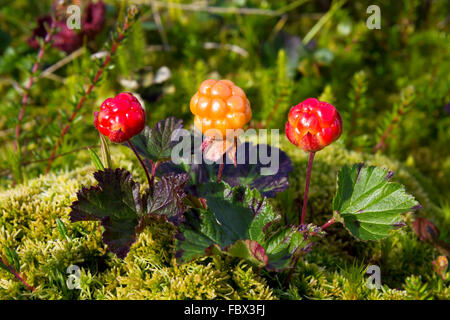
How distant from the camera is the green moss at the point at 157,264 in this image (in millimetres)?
1235

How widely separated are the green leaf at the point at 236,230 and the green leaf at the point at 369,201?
6.9 inches

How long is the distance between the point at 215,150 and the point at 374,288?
0.68 m

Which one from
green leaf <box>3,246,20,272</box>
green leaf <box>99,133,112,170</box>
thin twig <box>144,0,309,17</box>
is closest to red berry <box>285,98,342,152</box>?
green leaf <box>99,133,112,170</box>

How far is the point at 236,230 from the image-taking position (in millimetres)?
1234

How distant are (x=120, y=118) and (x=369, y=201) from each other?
0.77m

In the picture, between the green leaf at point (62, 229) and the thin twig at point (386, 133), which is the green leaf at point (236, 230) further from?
the thin twig at point (386, 133)

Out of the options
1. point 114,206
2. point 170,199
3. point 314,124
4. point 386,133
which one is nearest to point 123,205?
point 114,206

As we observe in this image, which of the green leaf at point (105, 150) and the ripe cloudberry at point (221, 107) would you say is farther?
the green leaf at point (105, 150)

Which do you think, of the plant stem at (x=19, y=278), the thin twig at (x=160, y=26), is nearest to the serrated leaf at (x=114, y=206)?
the plant stem at (x=19, y=278)

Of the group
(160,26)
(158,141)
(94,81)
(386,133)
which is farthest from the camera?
(160,26)

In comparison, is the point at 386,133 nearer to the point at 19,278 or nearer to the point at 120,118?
the point at 120,118

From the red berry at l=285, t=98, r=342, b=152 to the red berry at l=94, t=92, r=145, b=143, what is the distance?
45 centimetres

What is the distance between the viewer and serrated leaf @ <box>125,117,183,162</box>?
1.39 metres
